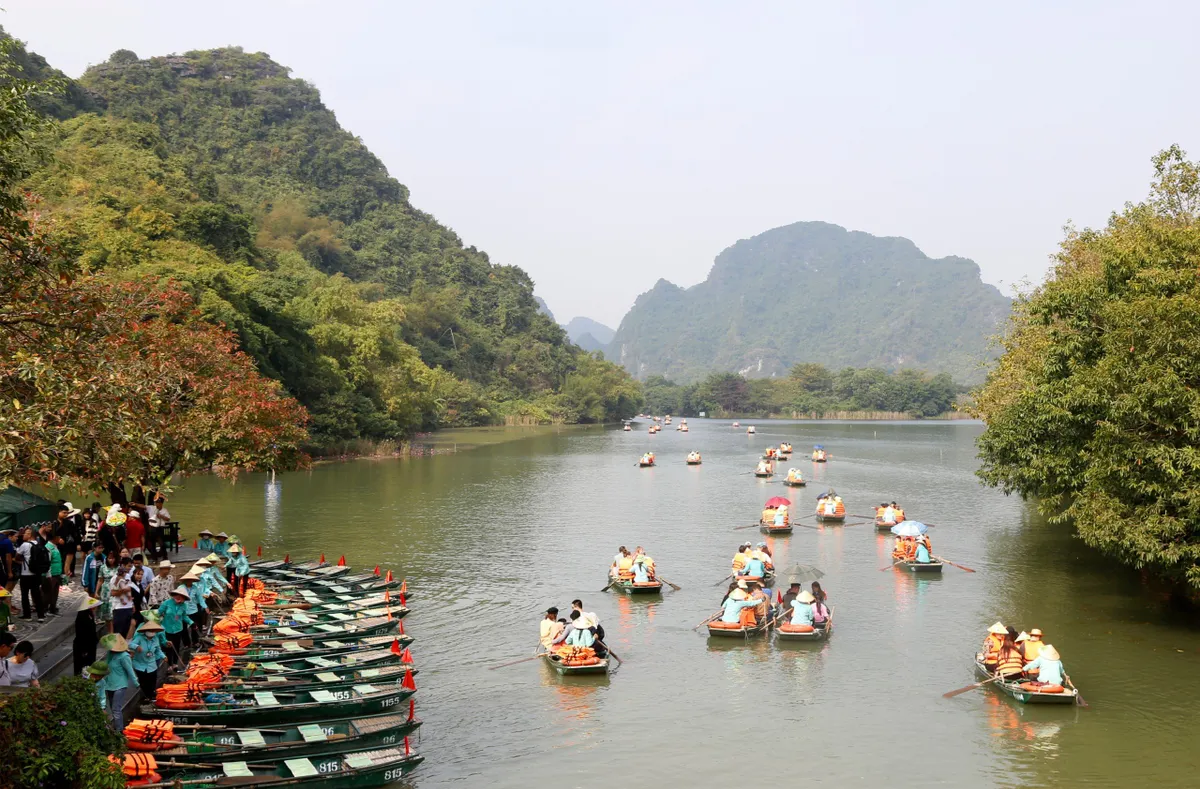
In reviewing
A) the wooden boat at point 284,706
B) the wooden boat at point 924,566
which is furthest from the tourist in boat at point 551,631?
the wooden boat at point 924,566

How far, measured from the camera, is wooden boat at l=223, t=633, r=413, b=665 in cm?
1677

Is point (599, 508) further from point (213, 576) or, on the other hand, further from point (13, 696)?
point (13, 696)

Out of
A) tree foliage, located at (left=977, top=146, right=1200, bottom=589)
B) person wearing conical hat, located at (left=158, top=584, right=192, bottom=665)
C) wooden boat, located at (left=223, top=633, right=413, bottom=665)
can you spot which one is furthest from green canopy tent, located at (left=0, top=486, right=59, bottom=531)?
tree foliage, located at (left=977, top=146, right=1200, bottom=589)

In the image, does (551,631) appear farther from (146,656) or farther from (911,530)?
(911,530)

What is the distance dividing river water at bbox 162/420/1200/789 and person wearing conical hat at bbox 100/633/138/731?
4303 millimetres

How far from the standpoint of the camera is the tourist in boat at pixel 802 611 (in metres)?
21.1

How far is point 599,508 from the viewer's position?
1764 inches

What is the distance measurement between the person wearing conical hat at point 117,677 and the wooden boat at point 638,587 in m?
14.5

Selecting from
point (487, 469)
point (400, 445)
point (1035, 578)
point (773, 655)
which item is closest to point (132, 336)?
point (773, 655)

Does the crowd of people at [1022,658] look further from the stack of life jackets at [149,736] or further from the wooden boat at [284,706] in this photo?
the stack of life jackets at [149,736]

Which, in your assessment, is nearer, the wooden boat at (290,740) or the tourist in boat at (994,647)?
the wooden boat at (290,740)

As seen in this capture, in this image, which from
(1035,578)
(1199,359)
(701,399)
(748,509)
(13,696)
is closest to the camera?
(13,696)

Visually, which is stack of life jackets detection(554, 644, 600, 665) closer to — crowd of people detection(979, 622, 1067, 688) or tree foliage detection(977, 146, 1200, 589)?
crowd of people detection(979, 622, 1067, 688)

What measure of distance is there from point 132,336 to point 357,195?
459 ft
